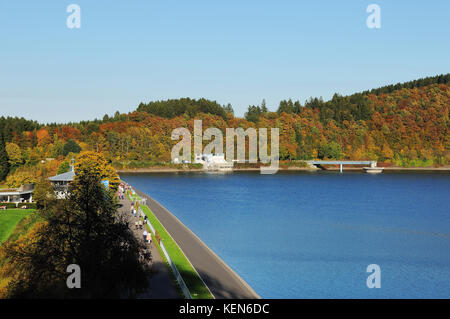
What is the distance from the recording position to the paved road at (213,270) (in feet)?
85.6

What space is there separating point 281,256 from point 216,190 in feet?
196

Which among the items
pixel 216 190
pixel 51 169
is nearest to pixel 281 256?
pixel 216 190

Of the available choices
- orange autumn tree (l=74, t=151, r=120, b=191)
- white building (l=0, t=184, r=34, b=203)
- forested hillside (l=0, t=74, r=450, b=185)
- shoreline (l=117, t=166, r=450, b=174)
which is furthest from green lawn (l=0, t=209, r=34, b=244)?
shoreline (l=117, t=166, r=450, b=174)

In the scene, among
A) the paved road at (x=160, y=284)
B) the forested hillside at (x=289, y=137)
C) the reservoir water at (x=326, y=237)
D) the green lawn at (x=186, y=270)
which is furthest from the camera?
the forested hillside at (x=289, y=137)

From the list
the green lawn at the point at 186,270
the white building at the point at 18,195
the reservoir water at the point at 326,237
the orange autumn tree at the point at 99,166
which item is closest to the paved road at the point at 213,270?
the green lawn at the point at 186,270

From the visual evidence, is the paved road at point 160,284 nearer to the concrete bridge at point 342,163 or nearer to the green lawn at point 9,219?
the green lawn at point 9,219

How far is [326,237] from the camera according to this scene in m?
49.2

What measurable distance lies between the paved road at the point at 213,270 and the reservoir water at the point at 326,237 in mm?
2560

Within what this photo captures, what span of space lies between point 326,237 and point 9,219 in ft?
110

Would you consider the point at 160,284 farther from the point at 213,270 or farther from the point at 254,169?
the point at 254,169

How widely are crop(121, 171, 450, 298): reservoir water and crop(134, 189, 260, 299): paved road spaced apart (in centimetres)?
256

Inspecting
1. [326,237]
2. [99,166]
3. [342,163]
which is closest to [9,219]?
[99,166]

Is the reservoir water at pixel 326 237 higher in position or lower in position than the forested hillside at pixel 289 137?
lower
